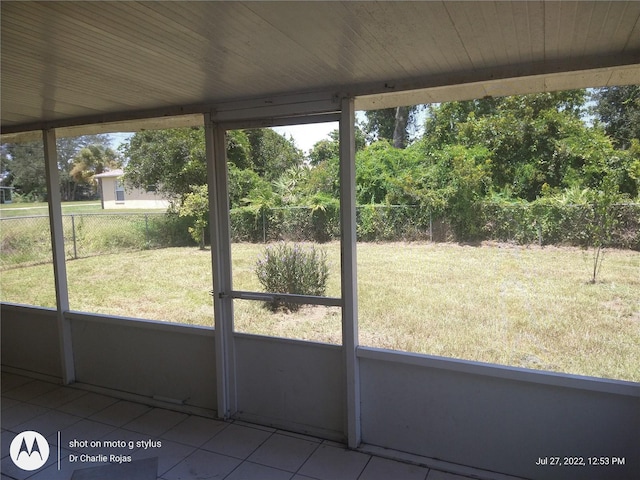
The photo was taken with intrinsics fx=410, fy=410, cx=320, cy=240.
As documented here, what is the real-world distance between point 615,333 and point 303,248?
9.49 ft

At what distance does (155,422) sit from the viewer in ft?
9.54

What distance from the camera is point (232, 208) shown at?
2877mm

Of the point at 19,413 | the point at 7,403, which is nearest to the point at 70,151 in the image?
the point at 7,403

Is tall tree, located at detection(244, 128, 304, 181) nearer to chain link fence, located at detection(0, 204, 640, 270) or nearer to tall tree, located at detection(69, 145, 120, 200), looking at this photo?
chain link fence, located at detection(0, 204, 640, 270)

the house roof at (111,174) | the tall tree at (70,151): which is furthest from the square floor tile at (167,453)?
the tall tree at (70,151)

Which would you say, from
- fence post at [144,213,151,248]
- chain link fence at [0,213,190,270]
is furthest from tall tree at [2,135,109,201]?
fence post at [144,213,151,248]

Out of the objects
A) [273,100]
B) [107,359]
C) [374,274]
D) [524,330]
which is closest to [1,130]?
[107,359]

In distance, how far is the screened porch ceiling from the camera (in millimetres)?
1385

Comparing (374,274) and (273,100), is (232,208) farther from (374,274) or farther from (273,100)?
(374,274)

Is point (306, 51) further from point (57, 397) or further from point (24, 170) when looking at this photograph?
point (24, 170)

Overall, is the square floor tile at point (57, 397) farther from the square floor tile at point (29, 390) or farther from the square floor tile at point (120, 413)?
the square floor tile at point (120, 413)

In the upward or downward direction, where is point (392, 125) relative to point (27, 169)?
upward

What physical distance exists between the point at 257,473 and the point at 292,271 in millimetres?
1208

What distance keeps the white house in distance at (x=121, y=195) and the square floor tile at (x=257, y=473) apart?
3370 mm
